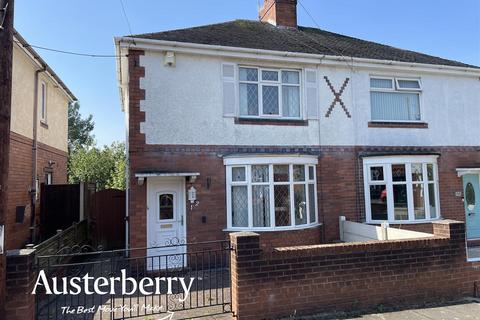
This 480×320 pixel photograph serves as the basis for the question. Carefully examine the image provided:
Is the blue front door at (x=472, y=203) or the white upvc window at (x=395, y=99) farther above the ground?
the white upvc window at (x=395, y=99)

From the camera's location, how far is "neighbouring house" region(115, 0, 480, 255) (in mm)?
8633

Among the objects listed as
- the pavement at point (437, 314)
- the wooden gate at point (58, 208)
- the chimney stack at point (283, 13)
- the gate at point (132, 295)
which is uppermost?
the chimney stack at point (283, 13)

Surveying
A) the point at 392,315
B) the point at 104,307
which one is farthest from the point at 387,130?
the point at 104,307

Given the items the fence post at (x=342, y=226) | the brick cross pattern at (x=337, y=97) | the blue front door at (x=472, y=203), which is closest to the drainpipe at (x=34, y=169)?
the brick cross pattern at (x=337, y=97)

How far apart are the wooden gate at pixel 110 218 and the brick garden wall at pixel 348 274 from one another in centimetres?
727

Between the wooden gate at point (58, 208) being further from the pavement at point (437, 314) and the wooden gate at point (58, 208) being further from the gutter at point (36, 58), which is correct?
the pavement at point (437, 314)

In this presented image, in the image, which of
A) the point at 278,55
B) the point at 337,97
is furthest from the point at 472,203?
the point at 278,55

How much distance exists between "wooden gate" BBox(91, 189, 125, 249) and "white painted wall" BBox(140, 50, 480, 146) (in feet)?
12.8

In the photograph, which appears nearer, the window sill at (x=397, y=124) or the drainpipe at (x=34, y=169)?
the drainpipe at (x=34, y=169)

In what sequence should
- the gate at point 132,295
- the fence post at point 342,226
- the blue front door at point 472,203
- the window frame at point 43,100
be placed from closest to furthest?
the gate at point 132,295
the fence post at point 342,226
the blue front door at point 472,203
the window frame at point 43,100

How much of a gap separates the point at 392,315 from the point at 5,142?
5703mm

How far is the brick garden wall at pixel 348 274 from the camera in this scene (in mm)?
5094

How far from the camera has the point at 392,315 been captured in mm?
5305

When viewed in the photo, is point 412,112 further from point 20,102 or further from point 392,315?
point 20,102
